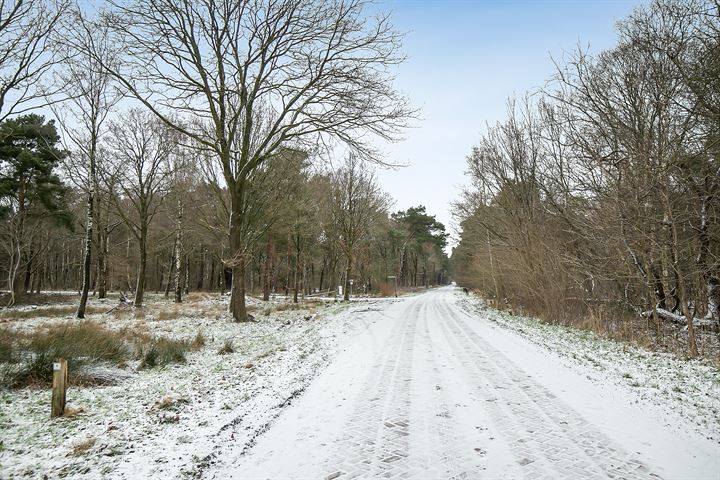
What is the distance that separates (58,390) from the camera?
5203mm

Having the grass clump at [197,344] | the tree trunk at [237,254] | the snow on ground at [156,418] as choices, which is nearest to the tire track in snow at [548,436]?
the snow on ground at [156,418]

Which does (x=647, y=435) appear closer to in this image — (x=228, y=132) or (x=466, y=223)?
(x=228, y=132)

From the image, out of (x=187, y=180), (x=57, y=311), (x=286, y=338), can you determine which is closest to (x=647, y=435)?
(x=286, y=338)

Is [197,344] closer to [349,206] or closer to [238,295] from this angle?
[238,295]

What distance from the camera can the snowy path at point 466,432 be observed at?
3.74 meters

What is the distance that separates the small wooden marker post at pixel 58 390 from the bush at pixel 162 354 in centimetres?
295

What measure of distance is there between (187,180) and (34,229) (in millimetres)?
11449

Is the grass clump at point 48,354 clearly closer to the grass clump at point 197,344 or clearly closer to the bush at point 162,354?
the bush at point 162,354

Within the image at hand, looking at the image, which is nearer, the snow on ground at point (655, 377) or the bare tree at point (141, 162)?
the snow on ground at point (655, 377)

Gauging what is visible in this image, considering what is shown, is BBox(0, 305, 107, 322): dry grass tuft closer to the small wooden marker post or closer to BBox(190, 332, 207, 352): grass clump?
BBox(190, 332, 207, 352): grass clump

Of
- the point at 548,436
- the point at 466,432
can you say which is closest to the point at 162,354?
the point at 466,432

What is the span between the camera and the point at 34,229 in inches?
1047

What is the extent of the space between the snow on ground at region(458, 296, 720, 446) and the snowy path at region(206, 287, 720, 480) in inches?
13.2

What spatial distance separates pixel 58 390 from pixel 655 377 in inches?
380
